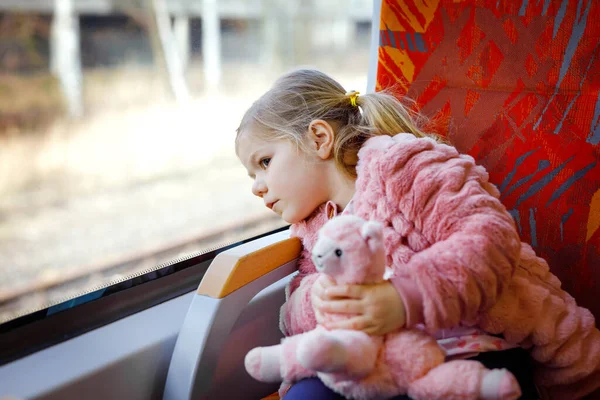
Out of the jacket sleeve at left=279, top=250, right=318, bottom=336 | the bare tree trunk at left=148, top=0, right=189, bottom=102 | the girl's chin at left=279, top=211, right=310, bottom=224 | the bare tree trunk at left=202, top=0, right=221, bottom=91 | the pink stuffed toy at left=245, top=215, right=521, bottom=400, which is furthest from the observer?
the bare tree trunk at left=202, top=0, right=221, bottom=91

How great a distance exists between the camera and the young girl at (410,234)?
80cm

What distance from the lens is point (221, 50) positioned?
1656 millimetres

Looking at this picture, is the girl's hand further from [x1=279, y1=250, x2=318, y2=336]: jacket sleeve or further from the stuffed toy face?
[x1=279, y1=250, x2=318, y2=336]: jacket sleeve

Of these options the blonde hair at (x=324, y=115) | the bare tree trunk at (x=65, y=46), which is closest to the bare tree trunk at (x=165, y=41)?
the bare tree trunk at (x=65, y=46)

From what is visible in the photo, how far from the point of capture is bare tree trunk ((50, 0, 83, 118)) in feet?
3.98

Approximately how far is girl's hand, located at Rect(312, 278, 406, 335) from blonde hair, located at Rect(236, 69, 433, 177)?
0.40m

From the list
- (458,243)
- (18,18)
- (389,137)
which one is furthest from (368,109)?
(18,18)

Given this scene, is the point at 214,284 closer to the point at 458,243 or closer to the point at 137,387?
the point at 137,387

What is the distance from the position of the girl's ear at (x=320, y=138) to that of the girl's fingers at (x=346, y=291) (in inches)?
16.0

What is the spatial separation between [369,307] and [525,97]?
2.26ft

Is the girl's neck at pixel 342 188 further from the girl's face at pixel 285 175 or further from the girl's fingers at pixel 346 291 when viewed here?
the girl's fingers at pixel 346 291

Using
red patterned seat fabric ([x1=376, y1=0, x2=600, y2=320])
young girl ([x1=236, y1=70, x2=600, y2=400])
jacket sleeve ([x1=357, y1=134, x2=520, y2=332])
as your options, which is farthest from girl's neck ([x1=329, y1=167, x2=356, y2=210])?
red patterned seat fabric ([x1=376, y1=0, x2=600, y2=320])

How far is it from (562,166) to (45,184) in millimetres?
1246

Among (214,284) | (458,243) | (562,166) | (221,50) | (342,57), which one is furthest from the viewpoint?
(342,57)
